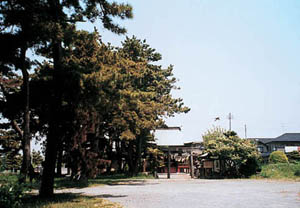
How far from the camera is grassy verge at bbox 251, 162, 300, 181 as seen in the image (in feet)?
82.4

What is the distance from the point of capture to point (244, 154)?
84.9ft

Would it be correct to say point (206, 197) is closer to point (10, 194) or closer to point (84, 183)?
point (10, 194)

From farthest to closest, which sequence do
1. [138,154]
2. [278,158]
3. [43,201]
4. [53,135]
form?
[278,158]
[138,154]
[53,135]
[43,201]

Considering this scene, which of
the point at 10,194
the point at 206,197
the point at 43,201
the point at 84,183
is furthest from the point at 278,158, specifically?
the point at 10,194

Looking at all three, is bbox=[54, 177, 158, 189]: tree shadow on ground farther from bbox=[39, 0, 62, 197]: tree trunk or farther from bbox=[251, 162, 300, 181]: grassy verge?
bbox=[251, 162, 300, 181]: grassy verge

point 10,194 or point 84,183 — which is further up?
point 10,194

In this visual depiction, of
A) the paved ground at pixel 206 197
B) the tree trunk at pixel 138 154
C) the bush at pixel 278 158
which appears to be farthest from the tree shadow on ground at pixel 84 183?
the bush at pixel 278 158

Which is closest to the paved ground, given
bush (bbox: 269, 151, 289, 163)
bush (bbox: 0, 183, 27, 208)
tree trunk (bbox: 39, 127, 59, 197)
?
tree trunk (bbox: 39, 127, 59, 197)

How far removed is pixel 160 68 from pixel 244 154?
1312cm

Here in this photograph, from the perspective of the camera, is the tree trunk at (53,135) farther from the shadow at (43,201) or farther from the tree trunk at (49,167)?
the shadow at (43,201)

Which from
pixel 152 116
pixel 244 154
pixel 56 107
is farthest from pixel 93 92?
pixel 244 154

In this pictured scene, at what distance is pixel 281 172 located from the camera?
25.9 meters

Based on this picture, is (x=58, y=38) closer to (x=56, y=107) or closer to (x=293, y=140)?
(x=56, y=107)

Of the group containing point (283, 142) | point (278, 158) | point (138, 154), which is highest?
point (283, 142)
